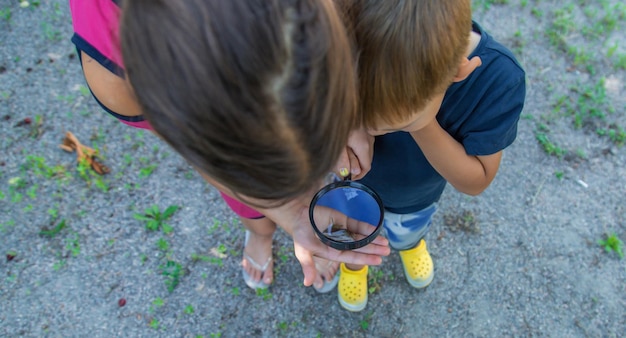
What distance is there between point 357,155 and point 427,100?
29 centimetres

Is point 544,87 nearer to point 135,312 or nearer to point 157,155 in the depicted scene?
point 157,155

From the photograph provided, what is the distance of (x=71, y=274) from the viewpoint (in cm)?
213

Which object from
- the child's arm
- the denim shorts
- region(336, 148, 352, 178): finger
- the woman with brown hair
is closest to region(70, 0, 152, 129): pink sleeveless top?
the woman with brown hair

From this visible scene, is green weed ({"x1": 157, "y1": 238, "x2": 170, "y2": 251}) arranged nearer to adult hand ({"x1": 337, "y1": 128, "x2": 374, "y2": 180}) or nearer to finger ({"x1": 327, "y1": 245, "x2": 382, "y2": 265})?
finger ({"x1": 327, "y1": 245, "x2": 382, "y2": 265})

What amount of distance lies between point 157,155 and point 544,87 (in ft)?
7.37

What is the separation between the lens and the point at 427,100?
0.96 m

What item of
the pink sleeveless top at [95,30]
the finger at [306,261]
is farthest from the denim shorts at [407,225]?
the pink sleeveless top at [95,30]

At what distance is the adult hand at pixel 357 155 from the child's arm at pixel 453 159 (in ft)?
0.42

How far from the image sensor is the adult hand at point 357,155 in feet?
3.75

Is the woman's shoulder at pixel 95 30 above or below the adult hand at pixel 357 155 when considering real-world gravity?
above

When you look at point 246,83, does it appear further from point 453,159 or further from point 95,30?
point 453,159

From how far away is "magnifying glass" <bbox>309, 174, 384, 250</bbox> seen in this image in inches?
50.6

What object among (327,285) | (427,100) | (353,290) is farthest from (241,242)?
(427,100)

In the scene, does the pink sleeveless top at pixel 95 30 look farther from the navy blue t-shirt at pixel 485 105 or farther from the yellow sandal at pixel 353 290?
the yellow sandal at pixel 353 290
